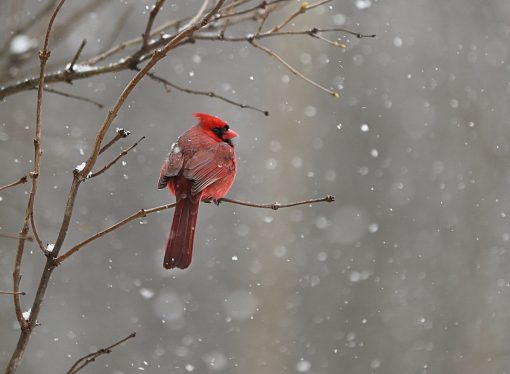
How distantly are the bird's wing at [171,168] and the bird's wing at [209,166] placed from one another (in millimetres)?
38

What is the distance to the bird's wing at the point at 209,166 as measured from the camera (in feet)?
9.42

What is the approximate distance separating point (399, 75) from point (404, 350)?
10.9 feet

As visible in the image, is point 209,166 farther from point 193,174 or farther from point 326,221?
point 326,221

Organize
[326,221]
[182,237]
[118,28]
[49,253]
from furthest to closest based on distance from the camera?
[326,221]
[118,28]
[182,237]
[49,253]

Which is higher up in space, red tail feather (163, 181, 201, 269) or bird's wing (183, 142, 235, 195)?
bird's wing (183, 142, 235, 195)

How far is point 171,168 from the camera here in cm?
300

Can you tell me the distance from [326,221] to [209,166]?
7167mm

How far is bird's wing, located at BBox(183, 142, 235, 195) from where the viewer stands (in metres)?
2.87

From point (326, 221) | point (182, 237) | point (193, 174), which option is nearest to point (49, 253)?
point (182, 237)

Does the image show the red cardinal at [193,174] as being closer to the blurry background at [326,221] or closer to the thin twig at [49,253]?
the thin twig at [49,253]

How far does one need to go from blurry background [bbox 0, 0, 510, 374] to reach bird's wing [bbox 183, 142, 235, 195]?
5.57 metres

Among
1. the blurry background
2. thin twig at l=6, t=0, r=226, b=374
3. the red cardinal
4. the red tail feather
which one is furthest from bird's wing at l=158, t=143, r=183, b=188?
the blurry background

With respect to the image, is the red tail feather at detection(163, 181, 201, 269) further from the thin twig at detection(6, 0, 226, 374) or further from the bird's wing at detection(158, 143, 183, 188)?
the thin twig at detection(6, 0, 226, 374)

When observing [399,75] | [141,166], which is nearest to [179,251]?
[141,166]
